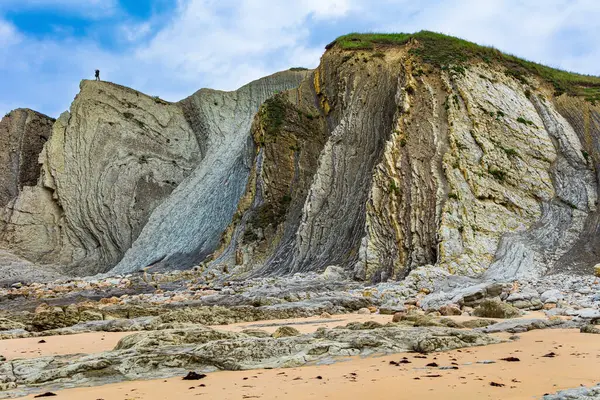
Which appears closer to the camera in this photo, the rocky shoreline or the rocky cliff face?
the rocky shoreline

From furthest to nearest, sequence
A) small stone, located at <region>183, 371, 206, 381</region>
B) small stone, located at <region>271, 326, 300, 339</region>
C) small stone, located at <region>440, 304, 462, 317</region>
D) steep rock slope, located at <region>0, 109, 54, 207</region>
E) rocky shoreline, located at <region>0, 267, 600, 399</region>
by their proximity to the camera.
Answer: steep rock slope, located at <region>0, 109, 54, 207</region>
small stone, located at <region>440, 304, 462, 317</region>
small stone, located at <region>271, 326, 300, 339</region>
rocky shoreline, located at <region>0, 267, 600, 399</region>
small stone, located at <region>183, 371, 206, 381</region>

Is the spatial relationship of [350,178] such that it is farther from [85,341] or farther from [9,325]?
[85,341]

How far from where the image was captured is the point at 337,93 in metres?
32.2

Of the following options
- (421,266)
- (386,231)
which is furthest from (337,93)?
(421,266)

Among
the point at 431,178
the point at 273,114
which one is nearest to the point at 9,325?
the point at 431,178

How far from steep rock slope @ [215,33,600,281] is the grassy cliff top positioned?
194 millimetres

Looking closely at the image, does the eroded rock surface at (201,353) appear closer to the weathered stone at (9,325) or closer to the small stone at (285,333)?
the small stone at (285,333)

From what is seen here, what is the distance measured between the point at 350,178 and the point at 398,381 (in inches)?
824

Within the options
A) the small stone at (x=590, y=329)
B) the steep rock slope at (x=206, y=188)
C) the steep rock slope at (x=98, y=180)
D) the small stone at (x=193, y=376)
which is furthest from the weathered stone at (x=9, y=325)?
the steep rock slope at (x=98, y=180)

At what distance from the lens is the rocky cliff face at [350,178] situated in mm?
20391

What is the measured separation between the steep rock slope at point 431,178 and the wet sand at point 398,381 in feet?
39.8

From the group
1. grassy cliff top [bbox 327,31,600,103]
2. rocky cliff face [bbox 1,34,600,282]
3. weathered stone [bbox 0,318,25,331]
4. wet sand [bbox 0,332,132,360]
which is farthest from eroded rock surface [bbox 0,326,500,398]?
grassy cliff top [bbox 327,31,600,103]

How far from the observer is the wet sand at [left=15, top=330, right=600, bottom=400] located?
4.93m

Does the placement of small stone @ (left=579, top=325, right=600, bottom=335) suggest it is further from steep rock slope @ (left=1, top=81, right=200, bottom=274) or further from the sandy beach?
steep rock slope @ (left=1, top=81, right=200, bottom=274)
